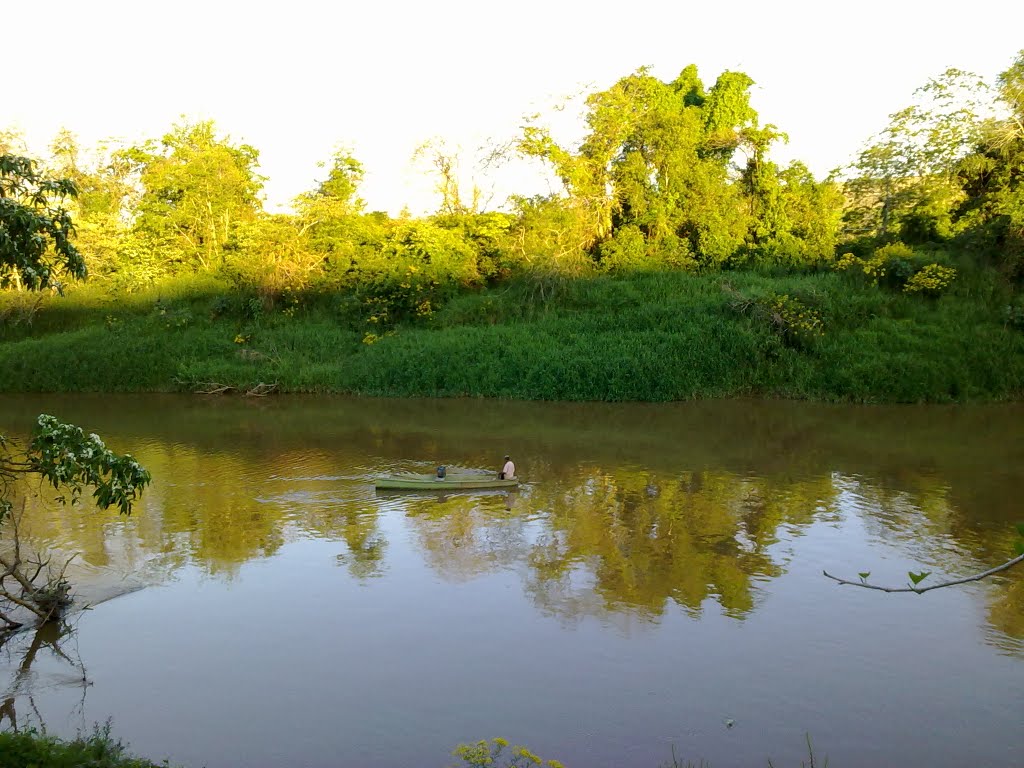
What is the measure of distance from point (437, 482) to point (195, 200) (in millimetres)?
24279

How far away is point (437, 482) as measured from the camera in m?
14.2

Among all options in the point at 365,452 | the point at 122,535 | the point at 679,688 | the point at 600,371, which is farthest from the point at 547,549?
the point at 600,371

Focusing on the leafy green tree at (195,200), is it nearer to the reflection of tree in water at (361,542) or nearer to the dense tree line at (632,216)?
the dense tree line at (632,216)

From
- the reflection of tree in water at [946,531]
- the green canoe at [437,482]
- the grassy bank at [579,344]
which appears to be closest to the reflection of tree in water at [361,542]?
the green canoe at [437,482]

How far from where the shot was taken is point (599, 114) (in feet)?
99.7

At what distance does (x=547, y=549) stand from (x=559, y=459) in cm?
590

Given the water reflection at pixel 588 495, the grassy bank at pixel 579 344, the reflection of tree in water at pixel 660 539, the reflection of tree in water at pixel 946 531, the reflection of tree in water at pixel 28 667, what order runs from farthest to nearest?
the grassy bank at pixel 579 344, the water reflection at pixel 588 495, the reflection of tree in water at pixel 660 539, the reflection of tree in water at pixel 946 531, the reflection of tree in water at pixel 28 667

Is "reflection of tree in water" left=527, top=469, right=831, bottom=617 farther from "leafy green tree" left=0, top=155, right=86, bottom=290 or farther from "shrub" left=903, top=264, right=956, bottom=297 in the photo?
"shrub" left=903, top=264, right=956, bottom=297

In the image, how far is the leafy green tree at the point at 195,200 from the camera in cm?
3312

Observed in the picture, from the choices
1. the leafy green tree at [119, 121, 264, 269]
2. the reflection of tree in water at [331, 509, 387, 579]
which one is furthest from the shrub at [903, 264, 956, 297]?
the leafy green tree at [119, 121, 264, 269]

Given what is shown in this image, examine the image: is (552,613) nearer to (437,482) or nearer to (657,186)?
(437,482)

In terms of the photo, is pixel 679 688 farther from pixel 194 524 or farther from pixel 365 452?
pixel 365 452

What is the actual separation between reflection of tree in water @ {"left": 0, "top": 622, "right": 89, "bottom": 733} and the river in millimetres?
34

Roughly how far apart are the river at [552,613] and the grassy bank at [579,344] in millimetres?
6112
